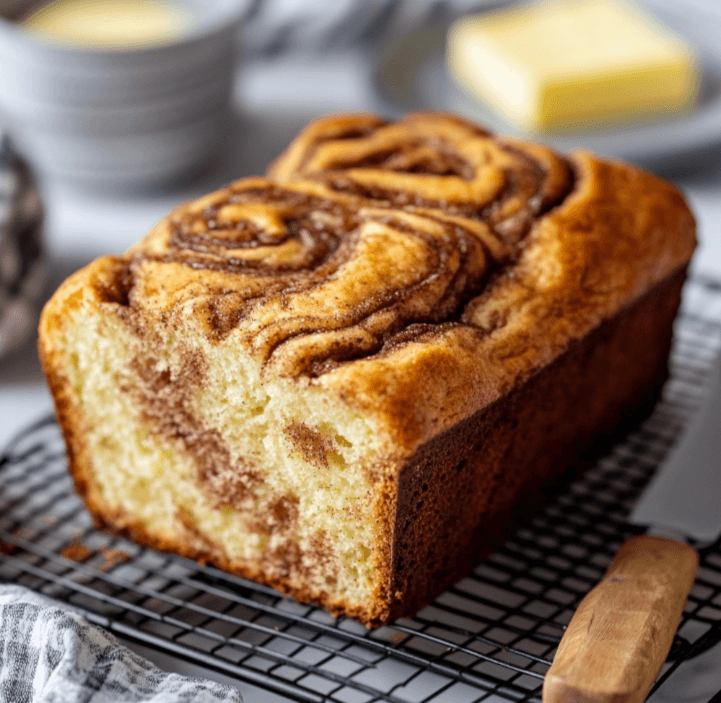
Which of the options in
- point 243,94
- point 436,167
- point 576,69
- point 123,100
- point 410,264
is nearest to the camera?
point 410,264

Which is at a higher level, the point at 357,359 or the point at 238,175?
the point at 357,359

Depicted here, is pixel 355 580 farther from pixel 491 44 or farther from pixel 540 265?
pixel 491 44

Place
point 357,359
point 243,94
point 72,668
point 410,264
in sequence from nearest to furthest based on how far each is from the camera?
point 72,668 < point 357,359 < point 410,264 < point 243,94

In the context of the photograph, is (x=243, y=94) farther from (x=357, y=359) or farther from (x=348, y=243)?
(x=357, y=359)

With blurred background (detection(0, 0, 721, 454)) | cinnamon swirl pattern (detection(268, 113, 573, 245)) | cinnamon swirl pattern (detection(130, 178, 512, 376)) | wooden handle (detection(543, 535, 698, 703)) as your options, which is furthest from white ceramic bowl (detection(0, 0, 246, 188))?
→ wooden handle (detection(543, 535, 698, 703))

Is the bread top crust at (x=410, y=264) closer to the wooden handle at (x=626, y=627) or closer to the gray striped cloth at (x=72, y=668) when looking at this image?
the wooden handle at (x=626, y=627)

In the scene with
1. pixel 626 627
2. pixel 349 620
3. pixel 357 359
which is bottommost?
pixel 349 620

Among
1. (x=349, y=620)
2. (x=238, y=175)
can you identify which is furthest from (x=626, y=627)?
(x=238, y=175)
